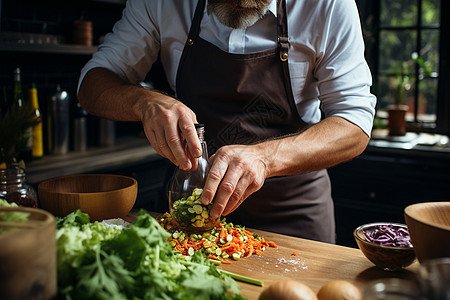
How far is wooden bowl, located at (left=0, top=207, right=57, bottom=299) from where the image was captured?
0.70 m

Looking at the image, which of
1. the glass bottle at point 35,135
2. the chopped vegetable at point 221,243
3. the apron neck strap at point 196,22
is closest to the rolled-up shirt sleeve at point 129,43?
the apron neck strap at point 196,22

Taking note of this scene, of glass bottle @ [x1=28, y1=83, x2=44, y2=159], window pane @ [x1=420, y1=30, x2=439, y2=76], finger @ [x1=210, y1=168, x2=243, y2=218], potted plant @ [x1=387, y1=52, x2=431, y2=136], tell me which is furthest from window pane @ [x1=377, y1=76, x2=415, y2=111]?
finger @ [x1=210, y1=168, x2=243, y2=218]

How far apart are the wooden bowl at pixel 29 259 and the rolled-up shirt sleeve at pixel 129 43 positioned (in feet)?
3.91

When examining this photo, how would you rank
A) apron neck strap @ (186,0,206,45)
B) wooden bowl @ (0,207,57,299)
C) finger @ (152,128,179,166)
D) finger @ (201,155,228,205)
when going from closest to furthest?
wooden bowl @ (0,207,57,299), finger @ (201,155,228,205), finger @ (152,128,179,166), apron neck strap @ (186,0,206,45)

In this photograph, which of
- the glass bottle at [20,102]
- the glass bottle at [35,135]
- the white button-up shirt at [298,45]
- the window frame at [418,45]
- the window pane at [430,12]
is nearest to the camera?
the white button-up shirt at [298,45]

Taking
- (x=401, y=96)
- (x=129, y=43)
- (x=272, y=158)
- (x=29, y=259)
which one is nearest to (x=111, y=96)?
(x=129, y=43)

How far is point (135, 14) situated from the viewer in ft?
6.25

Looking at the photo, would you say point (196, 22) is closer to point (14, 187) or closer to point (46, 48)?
point (14, 187)

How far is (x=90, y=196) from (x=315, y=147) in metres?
0.71

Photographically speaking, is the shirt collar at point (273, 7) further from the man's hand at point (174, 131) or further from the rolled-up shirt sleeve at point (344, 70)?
the man's hand at point (174, 131)

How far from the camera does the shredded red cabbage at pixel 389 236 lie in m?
1.14

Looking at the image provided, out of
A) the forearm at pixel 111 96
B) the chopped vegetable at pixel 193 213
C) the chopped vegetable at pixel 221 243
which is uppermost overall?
the forearm at pixel 111 96

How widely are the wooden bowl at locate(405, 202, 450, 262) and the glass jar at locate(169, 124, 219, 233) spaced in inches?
19.2

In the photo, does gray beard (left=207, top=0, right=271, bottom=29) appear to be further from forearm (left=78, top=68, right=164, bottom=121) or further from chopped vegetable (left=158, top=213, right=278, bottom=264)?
chopped vegetable (left=158, top=213, right=278, bottom=264)
